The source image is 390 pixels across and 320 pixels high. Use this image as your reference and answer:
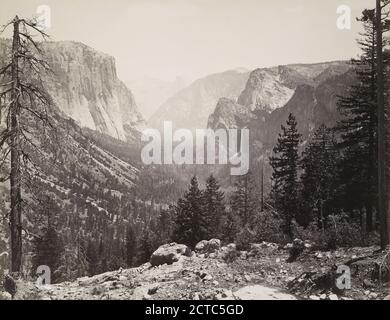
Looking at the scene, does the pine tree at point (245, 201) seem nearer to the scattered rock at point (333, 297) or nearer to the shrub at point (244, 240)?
the shrub at point (244, 240)

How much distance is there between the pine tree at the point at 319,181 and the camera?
25700mm

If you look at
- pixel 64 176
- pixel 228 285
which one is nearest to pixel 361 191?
pixel 228 285

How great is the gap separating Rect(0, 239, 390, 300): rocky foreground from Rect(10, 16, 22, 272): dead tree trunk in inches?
46.6

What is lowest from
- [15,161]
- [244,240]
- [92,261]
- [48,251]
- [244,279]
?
[92,261]

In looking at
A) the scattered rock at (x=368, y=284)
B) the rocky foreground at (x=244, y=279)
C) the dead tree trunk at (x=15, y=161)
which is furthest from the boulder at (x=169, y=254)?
the scattered rock at (x=368, y=284)

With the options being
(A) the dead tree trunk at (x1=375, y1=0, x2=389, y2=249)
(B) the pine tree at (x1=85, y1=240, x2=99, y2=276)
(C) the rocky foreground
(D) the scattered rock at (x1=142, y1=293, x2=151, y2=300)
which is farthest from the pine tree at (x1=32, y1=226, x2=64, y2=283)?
(A) the dead tree trunk at (x1=375, y1=0, x2=389, y2=249)

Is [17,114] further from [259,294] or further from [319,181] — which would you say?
[319,181]

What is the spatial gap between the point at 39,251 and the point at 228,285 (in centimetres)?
3313

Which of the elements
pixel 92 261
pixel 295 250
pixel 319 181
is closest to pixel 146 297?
pixel 295 250

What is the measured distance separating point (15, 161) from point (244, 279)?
344 inches

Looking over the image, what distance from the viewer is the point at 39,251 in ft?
137

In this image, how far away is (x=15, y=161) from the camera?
500 inches

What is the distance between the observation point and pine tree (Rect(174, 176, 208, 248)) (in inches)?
1318

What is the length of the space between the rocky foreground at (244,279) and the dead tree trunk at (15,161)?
118cm
